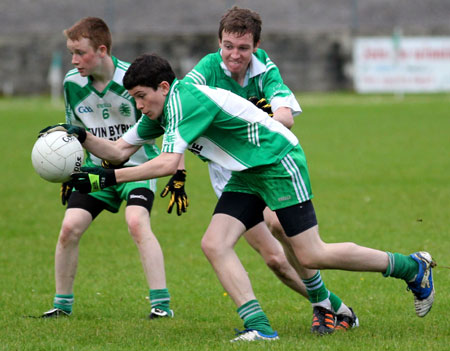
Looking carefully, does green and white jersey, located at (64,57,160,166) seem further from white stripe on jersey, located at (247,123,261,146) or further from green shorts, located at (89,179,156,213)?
white stripe on jersey, located at (247,123,261,146)

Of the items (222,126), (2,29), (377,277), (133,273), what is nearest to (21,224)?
(133,273)

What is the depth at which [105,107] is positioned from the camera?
20.9 feet

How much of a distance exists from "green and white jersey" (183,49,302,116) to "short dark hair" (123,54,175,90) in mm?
701

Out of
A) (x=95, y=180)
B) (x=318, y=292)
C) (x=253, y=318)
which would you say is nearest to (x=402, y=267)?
(x=318, y=292)

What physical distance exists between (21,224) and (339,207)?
4.00m

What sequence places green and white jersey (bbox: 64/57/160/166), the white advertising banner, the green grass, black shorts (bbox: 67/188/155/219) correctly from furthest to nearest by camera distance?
1. the white advertising banner
2. green and white jersey (bbox: 64/57/160/166)
3. black shorts (bbox: 67/188/155/219)
4. the green grass

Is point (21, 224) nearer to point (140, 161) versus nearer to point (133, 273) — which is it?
point (133, 273)

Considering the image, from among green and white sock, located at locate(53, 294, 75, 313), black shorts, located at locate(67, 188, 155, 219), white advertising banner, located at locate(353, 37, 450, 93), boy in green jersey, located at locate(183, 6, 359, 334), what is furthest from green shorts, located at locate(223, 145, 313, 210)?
white advertising banner, located at locate(353, 37, 450, 93)

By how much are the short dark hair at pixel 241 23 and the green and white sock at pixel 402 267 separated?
173cm

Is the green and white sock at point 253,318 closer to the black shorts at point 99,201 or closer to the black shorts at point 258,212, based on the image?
the black shorts at point 258,212

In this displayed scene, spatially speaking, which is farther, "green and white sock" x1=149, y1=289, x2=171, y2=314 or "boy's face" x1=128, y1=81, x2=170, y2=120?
"green and white sock" x1=149, y1=289, x2=171, y2=314

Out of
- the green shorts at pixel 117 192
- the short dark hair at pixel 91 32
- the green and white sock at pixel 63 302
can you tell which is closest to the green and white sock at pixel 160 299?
the green and white sock at pixel 63 302

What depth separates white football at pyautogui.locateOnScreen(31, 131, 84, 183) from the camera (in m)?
5.14

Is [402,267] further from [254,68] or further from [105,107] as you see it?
[105,107]
